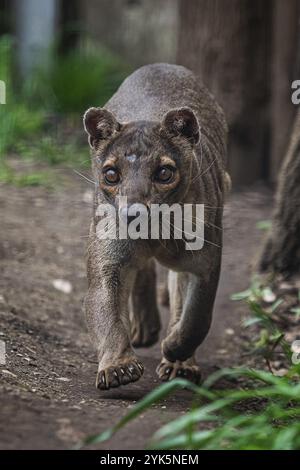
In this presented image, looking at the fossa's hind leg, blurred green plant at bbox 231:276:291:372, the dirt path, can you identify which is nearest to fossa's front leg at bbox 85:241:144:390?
the dirt path

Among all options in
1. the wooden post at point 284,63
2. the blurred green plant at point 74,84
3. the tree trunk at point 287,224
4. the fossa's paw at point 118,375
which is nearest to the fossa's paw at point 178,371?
the fossa's paw at point 118,375

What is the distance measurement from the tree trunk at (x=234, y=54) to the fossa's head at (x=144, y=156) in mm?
4712

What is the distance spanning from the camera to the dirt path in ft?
13.9

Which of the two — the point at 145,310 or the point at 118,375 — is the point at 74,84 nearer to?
the point at 145,310

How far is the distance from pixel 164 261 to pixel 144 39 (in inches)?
335

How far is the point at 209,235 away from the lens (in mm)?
6082

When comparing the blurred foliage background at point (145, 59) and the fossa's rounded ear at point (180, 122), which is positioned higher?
the blurred foliage background at point (145, 59)

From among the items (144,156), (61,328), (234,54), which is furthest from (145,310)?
(234,54)

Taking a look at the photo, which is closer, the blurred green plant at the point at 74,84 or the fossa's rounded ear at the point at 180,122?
the fossa's rounded ear at the point at 180,122

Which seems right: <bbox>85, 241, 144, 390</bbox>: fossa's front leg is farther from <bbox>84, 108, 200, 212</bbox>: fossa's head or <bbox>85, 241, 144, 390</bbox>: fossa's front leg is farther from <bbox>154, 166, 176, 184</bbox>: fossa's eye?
<bbox>154, 166, 176, 184</bbox>: fossa's eye

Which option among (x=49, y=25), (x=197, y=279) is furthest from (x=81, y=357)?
(x=49, y=25)

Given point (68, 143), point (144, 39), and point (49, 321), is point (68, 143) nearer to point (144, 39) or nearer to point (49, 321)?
point (144, 39)

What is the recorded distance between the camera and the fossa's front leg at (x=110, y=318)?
5.37m

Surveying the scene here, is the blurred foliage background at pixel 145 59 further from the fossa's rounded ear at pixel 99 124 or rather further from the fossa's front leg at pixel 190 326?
the fossa's rounded ear at pixel 99 124
